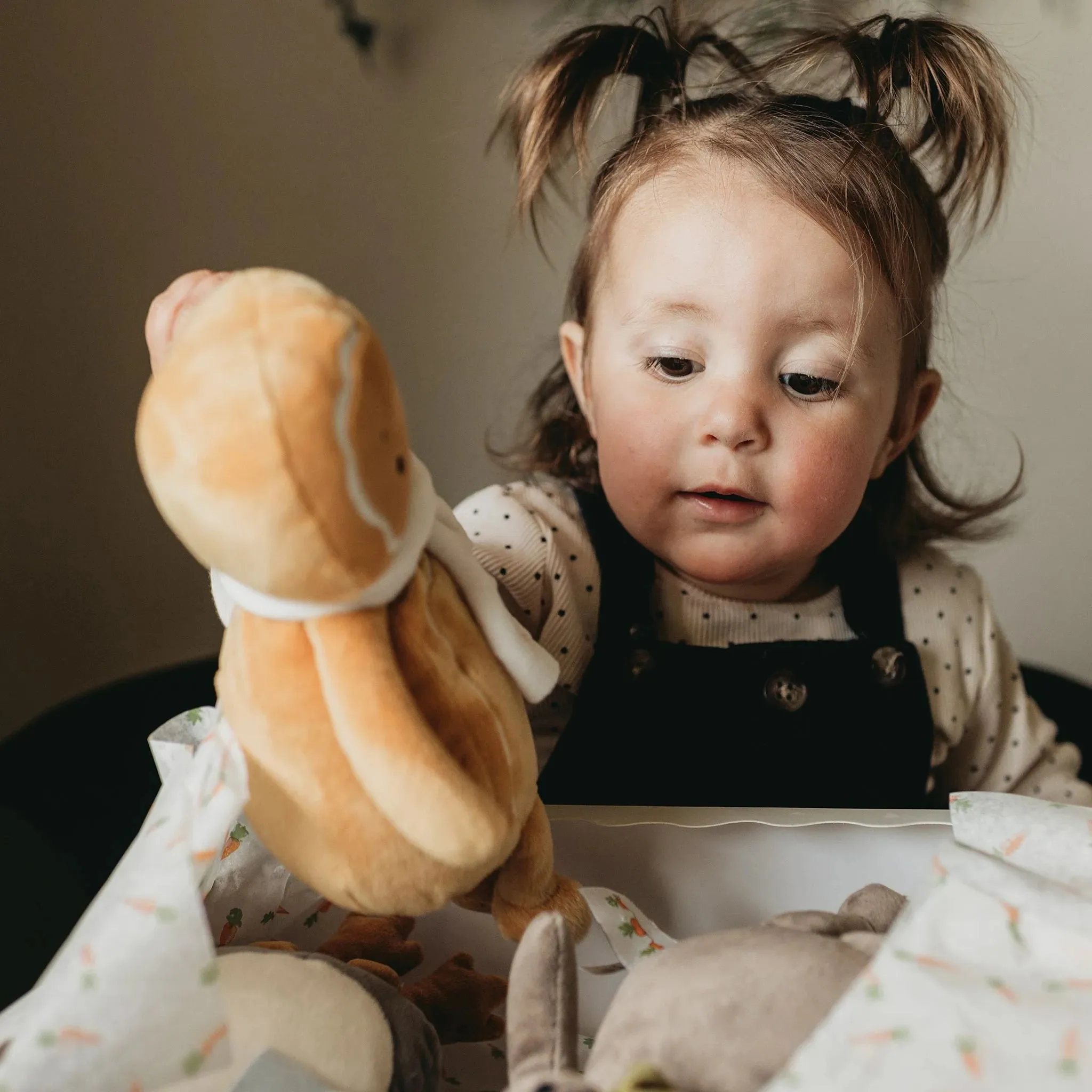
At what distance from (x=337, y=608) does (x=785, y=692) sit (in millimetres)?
411

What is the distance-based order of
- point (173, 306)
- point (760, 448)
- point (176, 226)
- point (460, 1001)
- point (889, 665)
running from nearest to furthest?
point (173, 306), point (460, 1001), point (760, 448), point (889, 665), point (176, 226)

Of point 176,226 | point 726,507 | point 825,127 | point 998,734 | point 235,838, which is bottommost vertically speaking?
point 998,734

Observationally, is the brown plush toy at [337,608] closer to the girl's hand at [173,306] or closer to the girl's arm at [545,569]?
Result: the girl's hand at [173,306]

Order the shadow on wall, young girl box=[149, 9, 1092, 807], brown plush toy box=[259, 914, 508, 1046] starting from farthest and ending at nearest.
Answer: the shadow on wall → young girl box=[149, 9, 1092, 807] → brown plush toy box=[259, 914, 508, 1046]

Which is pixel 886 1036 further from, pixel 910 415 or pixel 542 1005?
pixel 910 415

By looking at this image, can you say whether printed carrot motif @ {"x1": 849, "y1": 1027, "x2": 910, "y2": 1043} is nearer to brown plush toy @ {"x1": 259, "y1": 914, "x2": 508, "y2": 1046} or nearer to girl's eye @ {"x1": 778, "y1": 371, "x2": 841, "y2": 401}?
brown plush toy @ {"x1": 259, "y1": 914, "x2": 508, "y2": 1046}

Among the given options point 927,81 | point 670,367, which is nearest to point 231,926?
point 670,367

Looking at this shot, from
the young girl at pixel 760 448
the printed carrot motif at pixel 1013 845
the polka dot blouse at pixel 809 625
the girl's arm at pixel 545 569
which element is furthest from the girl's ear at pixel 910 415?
the printed carrot motif at pixel 1013 845

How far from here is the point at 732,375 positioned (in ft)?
2.04

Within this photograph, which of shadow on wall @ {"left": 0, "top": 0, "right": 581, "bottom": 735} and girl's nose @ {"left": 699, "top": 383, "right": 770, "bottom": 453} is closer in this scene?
girl's nose @ {"left": 699, "top": 383, "right": 770, "bottom": 453}

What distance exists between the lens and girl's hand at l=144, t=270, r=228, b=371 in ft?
1.41

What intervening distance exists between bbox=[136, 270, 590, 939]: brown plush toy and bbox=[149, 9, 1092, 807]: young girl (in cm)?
25

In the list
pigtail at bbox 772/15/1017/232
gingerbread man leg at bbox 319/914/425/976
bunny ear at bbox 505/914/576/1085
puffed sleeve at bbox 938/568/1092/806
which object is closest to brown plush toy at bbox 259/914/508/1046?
gingerbread man leg at bbox 319/914/425/976

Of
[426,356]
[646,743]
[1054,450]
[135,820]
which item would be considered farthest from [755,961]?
[1054,450]
